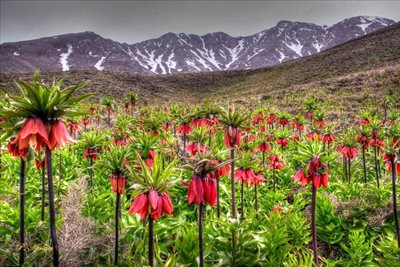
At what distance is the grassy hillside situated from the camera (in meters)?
30.0

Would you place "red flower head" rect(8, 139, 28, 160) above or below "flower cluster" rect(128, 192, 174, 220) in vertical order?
above

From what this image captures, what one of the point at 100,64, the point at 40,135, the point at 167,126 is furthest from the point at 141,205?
the point at 100,64

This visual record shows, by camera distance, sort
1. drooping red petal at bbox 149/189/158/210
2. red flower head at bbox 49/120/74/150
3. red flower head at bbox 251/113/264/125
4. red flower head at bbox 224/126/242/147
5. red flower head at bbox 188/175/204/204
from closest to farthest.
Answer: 1. drooping red petal at bbox 149/189/158/210
2. red flower head at bbox 49/120/74/150
3. red flower head at bbox 188/175/204/204
4. red flower head at bbox 224/126/242/147
5. red flower head at bbox 251/113/264/125

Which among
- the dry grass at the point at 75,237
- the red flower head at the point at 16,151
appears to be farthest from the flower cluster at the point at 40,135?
the dry grass at the point at 75,237

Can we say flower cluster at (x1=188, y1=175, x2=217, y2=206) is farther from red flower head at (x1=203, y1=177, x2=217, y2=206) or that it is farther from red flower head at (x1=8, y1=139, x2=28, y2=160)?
red flower head at (x1=8, y1=139, x2=28, y2=160)

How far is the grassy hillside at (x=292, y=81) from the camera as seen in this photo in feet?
98.3

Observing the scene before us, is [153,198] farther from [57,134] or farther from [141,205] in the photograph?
[57,134]

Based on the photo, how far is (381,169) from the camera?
8.80 metres

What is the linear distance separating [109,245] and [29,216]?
4.03ft

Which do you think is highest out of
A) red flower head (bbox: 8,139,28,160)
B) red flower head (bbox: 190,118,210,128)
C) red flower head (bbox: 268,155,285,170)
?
red flower head (bbox: 190,118,210,128)

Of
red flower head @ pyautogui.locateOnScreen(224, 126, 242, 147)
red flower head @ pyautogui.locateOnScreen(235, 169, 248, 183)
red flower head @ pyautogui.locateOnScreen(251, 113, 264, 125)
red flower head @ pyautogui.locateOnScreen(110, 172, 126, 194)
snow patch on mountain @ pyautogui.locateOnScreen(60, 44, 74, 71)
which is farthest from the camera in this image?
snow patch on mountain @ pyautogui.locateOnScreen(60, 44, 74, 71)

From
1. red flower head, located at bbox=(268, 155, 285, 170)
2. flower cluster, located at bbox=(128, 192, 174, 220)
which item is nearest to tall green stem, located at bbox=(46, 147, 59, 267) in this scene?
flower cluster, located at bbox=(128, 192, 174, 220)

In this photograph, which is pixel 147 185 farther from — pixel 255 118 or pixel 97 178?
pixel 255 118

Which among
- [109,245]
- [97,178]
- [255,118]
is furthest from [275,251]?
[255,118]
